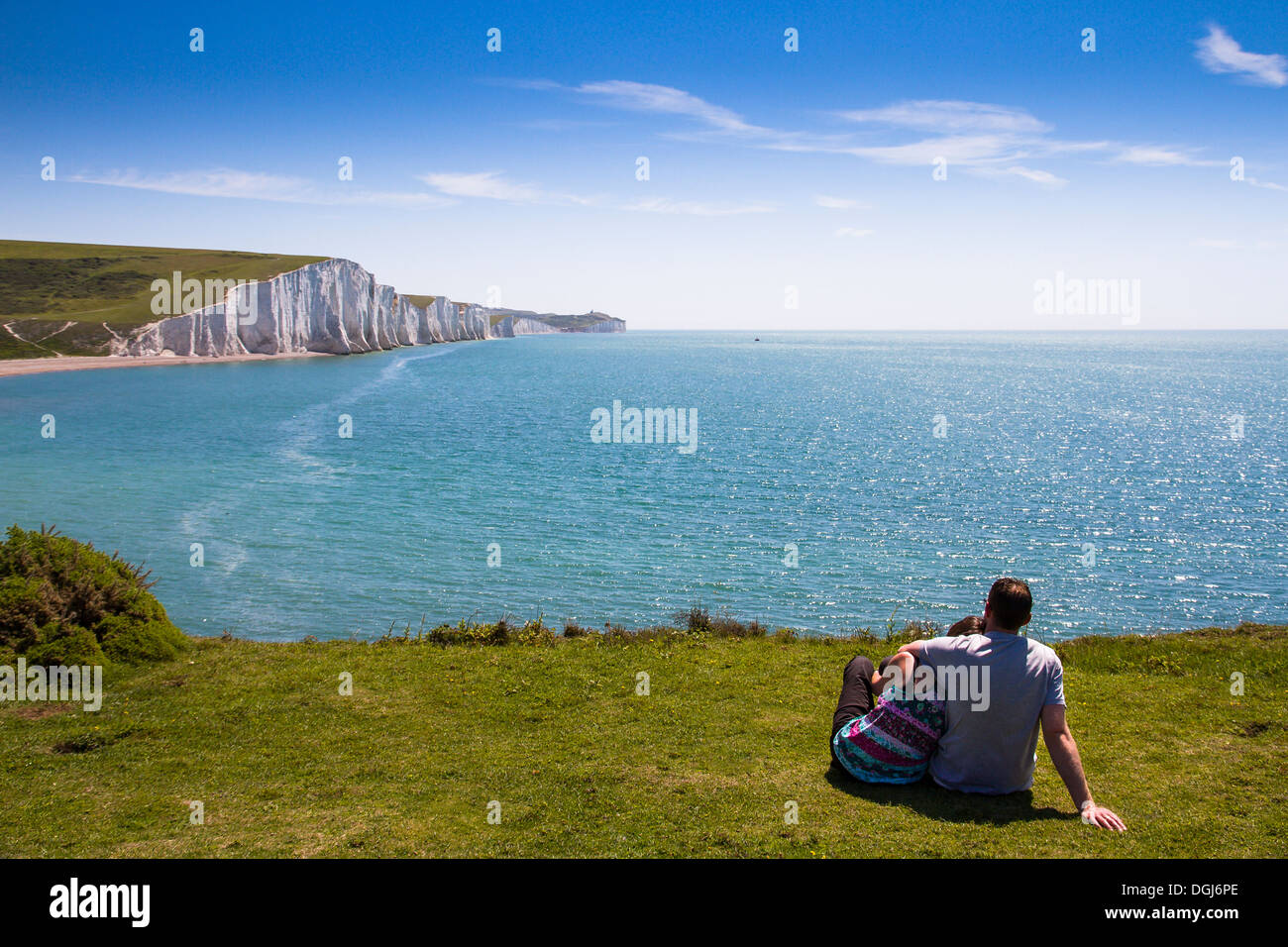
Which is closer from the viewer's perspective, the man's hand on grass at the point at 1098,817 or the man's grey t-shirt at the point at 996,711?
the man's hand on grass at the point at 1098,817

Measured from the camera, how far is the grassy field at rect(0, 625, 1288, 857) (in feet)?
22.6

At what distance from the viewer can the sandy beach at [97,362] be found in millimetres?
99062

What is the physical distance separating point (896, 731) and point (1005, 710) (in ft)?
3.30

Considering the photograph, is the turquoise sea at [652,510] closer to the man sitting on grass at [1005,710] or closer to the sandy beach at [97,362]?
the man sitting on grass at [1005,710]

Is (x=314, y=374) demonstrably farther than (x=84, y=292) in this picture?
No

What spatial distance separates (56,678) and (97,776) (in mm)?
3576

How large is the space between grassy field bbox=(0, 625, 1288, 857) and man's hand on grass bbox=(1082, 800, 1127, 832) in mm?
127

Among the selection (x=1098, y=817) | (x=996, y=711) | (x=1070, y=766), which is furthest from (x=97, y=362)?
(x=1098, y=817)

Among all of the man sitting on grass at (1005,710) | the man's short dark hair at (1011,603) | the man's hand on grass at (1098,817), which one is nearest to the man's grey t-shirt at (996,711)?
the man sitting on grass at (1005,710)

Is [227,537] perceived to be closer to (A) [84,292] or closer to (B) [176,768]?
(B) [176,768]

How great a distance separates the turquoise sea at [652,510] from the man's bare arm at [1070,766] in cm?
1521
